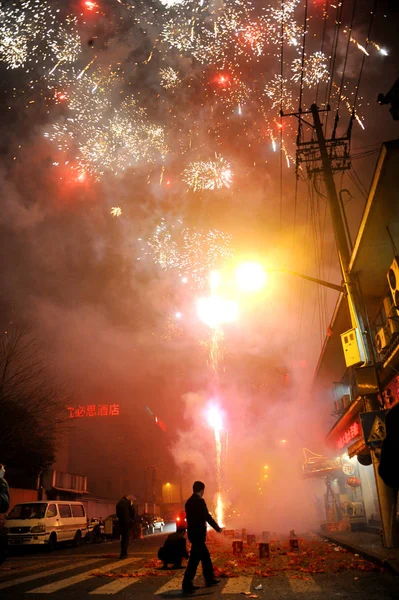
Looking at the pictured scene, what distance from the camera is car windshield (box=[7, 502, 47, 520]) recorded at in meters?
18.0

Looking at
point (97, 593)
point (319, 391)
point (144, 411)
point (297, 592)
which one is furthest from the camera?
point (144, 411)

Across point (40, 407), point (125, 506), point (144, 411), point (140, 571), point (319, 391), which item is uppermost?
point (144, 411)

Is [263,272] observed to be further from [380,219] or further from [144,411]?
[144,411]

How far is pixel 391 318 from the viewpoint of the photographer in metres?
13.2

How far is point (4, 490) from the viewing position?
534 centimetres

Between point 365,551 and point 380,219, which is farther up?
point 380,219

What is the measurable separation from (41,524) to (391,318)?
15.3 m

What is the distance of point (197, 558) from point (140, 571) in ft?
9.56

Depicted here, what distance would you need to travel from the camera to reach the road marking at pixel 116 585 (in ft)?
21.8

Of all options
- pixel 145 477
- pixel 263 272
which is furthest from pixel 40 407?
pixel 145 477

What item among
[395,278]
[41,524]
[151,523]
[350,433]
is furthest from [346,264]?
[151,523]

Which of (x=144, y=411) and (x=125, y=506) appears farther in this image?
(x=144, y=411)

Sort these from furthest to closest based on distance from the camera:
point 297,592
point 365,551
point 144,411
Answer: point 144,411
point 365,551
point 297,592

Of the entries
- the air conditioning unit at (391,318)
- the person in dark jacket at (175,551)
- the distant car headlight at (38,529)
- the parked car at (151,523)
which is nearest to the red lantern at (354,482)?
the air conditioning unit at (391,318)
